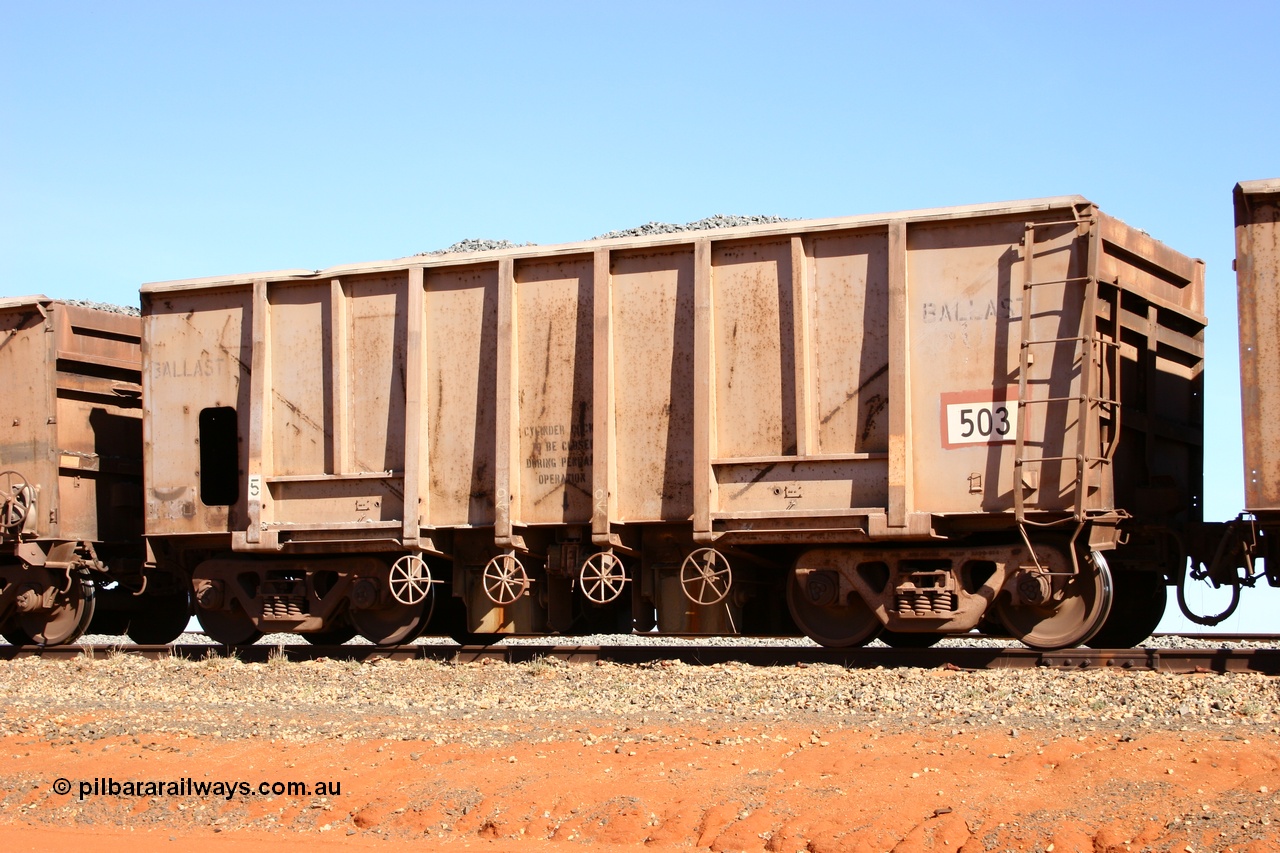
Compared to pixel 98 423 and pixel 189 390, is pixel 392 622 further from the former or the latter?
pixel 98 423

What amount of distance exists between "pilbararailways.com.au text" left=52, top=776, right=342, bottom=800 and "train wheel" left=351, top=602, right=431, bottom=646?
17.6 ft

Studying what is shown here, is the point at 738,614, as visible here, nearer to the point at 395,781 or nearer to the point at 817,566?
the point at 817,566

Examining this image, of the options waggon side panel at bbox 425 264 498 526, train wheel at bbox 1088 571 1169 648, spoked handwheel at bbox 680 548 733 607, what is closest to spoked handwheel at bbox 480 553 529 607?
waggon side panel at bbox 425 264 498 526

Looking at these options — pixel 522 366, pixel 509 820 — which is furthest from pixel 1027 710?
pixel 522 366

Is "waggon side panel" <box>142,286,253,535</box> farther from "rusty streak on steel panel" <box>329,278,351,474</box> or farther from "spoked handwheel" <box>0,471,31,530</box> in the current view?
"spoked handwheel" <box>0,471,31,530</box>

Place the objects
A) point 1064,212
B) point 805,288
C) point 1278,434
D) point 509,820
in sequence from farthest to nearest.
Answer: point 805,288 → point 1064,212 → point 1278,434 → point 509,820

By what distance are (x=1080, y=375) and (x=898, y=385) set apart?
1.36 m

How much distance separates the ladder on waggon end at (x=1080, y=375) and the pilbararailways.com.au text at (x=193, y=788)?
5.81 metres

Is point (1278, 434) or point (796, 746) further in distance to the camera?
point (1278, 434)

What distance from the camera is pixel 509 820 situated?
6.27 m

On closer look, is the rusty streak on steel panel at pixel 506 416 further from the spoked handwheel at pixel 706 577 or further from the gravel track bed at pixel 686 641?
the gravel track bed at pixel 686 641

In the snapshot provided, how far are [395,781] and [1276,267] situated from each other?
23.5ft

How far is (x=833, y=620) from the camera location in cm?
1134

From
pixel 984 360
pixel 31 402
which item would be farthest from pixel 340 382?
pixel 984 360
